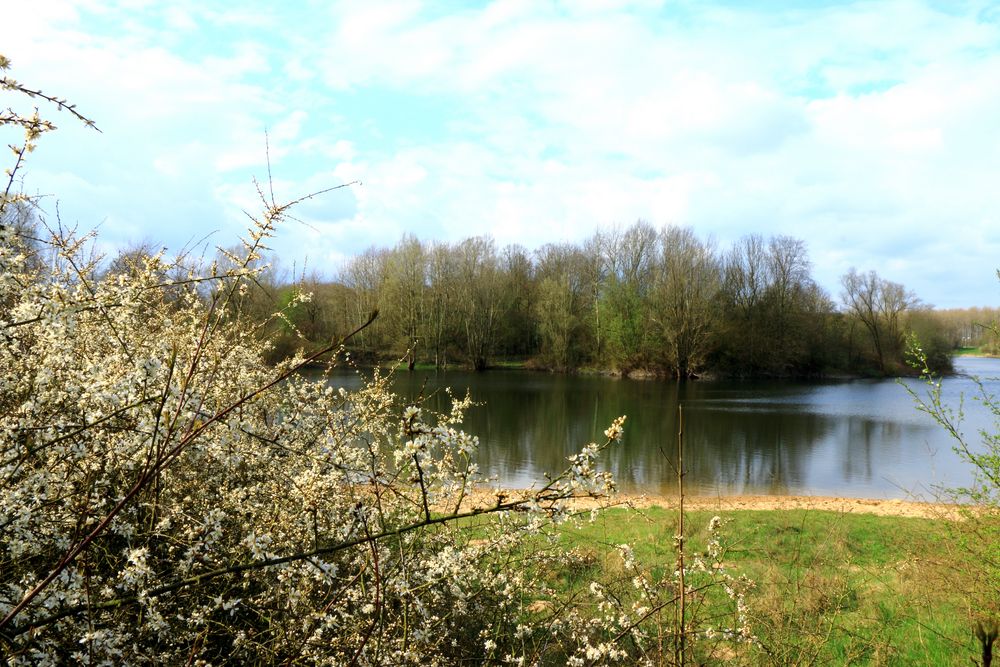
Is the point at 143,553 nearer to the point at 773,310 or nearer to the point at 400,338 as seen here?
the point at 400,338

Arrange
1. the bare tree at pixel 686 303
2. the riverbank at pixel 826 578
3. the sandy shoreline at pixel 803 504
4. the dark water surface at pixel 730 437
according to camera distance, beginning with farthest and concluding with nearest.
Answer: the bare tree at pixel 686 303 < the dark water surface at pixel 730 437 < the sandy shoreline at pixel 803 504 < the riverbank at pixel 826 578

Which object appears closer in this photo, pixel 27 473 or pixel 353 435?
pixel 27 473

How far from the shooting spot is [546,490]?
164cm

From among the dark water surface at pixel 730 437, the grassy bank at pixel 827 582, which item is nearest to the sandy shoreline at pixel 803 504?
the dark water surface at pixel 730 437

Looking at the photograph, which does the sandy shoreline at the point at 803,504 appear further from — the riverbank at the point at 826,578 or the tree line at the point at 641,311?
the tree line at the point at 641,311

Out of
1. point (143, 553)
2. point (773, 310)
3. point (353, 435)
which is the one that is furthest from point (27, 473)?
point (773, 310)

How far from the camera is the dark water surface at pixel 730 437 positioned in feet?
52.7

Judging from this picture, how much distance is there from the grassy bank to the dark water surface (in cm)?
150

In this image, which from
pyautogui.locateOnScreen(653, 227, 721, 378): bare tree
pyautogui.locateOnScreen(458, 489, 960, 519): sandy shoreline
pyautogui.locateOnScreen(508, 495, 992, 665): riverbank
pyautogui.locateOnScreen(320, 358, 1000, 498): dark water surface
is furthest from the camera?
pyautogui.locateOnScreen(653, 227, 721, 378): bare tree

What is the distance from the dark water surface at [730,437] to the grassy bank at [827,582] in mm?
1501

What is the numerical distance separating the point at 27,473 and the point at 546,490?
186 cm

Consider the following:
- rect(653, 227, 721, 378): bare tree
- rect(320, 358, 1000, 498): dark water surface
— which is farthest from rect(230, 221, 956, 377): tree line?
rect(320, 358, 1000, 498): dark water surface

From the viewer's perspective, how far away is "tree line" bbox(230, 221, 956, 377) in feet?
156

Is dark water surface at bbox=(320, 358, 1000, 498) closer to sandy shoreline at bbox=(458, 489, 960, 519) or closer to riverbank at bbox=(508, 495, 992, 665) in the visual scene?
sandy shoreline at bbox=(458, 489, 960, 519)
